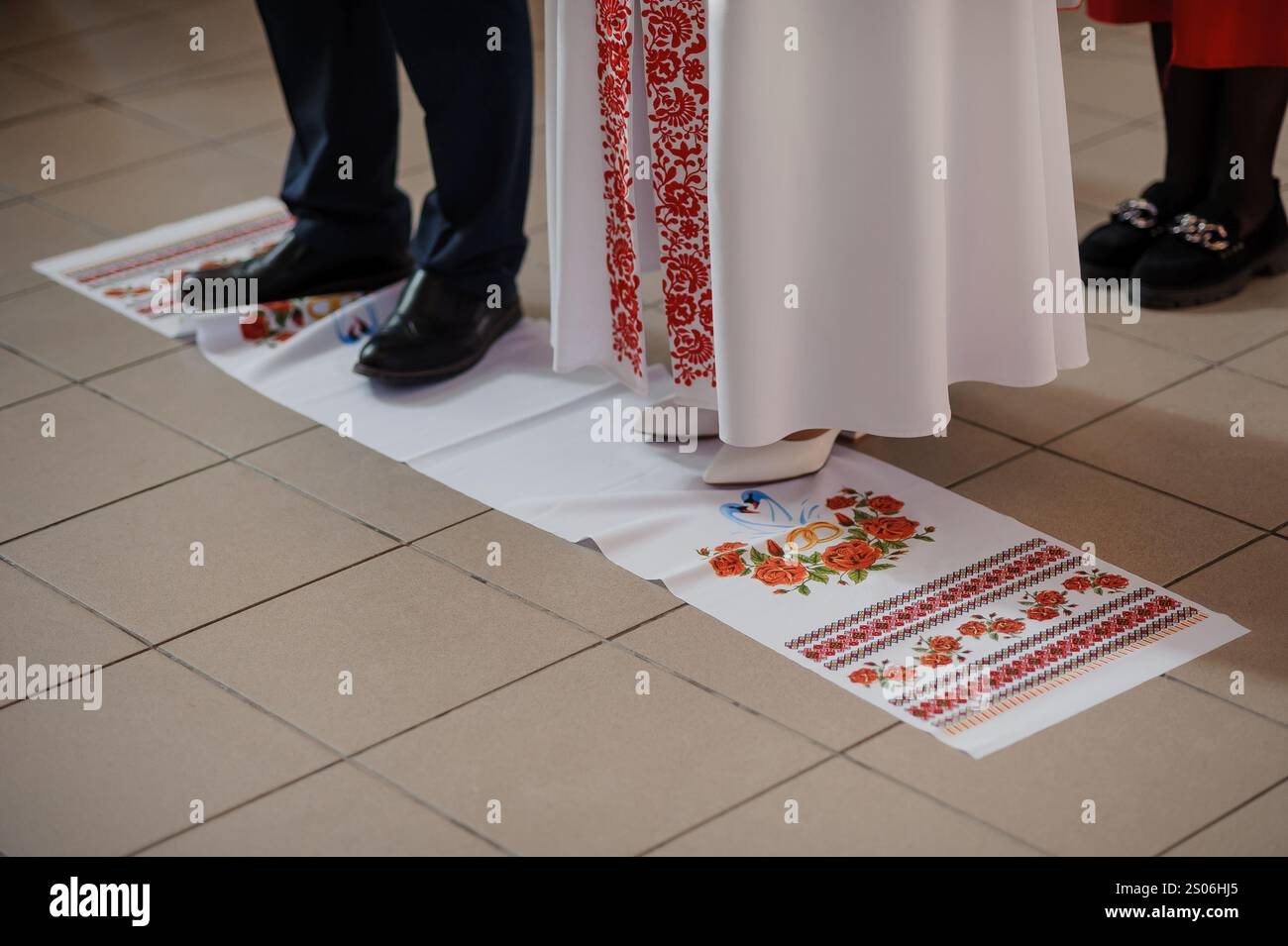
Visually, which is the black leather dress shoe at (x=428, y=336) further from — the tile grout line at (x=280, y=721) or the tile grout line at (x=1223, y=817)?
the tile grout line at (x=1223, y=817)

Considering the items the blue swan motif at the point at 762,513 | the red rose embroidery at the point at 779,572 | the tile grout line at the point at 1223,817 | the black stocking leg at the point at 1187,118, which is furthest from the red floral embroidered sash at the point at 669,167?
the black stocking leg at the point at 1187,118

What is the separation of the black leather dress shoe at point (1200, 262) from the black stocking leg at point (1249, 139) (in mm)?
25

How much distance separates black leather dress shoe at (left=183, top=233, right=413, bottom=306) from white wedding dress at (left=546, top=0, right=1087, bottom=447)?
64 centimetres

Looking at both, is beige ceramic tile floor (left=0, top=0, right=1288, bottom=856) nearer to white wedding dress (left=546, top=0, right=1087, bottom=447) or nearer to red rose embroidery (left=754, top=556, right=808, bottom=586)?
red rose embroidery (left=754, top=556, right=808, bottom=586)

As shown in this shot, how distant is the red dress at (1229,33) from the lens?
7.24 feet

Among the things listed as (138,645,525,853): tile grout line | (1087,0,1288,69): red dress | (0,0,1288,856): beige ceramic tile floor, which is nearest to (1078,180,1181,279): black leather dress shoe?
(0,0,1288,856): beige ceramic tile floor

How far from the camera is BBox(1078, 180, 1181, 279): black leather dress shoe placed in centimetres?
247

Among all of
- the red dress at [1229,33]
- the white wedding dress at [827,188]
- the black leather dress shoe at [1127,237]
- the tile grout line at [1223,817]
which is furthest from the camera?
the black leather dress shoe at [1127,237]

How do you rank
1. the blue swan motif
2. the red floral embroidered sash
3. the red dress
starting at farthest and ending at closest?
the red dress < the blue swan motif < the red floral embroidered sash

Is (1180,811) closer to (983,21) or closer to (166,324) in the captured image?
(983,21)

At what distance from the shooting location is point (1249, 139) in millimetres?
2377

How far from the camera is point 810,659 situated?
165cm

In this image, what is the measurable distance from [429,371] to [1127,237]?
107 centimetres

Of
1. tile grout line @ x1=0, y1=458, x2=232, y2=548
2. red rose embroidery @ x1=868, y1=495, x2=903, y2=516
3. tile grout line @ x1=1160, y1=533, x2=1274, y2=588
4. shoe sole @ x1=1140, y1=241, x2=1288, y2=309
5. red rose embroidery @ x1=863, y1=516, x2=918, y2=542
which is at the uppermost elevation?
shoe sole @ x1=1140, y1=241, x2=1288, y2=309
